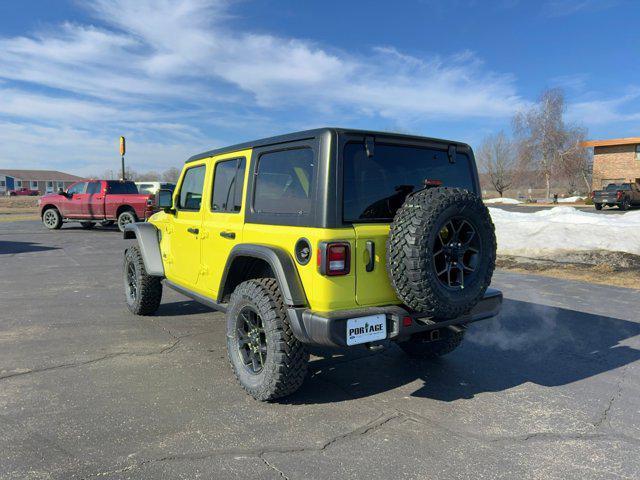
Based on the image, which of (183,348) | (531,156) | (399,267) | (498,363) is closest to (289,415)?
(399,267)

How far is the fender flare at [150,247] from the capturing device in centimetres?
542

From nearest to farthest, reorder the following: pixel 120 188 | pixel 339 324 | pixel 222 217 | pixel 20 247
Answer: pixel 339 324, pixel 222 217, pixel 20 247, pixel 120 188

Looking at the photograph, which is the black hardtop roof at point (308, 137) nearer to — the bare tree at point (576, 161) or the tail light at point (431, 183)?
the tail light at point (431, 183)

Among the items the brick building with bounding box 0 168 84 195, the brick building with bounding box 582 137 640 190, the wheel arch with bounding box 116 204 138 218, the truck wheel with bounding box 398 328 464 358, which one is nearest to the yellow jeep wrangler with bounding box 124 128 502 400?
the truck wheel with bounding box 398 328 464 358

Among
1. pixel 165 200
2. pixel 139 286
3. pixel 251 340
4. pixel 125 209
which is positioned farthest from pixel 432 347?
pixel 125 209

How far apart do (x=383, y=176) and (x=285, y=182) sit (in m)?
0.74

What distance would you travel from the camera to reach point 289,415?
10.8 ft

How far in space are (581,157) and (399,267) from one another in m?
55.7

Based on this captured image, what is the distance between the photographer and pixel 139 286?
5.68 meters

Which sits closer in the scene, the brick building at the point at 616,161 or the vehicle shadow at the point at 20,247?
the vehicle shadow at the point at 20,247

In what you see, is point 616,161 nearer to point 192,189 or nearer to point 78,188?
point 78,188

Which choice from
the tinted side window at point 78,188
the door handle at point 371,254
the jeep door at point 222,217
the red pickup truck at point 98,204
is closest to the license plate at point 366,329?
the door handle at point 371,254

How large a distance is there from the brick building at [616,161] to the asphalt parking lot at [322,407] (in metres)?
39.4

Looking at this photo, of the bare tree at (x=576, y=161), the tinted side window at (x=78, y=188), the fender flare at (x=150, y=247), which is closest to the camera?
the fender flare at (x=150, y=247)
